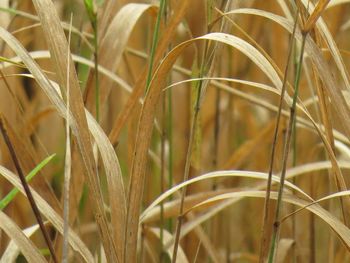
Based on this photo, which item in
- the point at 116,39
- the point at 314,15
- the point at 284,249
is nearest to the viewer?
the point at 314,15

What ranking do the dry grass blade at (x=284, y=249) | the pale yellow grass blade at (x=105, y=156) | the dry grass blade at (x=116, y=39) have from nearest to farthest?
the pale yellow grass blade at (x=105, y=156)
the dry grass blade at (x=116, y=39)
the dry grass blade at (x=284, y=249)

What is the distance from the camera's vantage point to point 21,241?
0.85m

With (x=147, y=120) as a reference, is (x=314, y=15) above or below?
above

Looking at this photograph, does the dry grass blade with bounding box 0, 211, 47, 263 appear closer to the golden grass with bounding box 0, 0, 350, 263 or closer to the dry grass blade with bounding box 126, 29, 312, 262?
the golden grass with bounding box 0, 0, 350, 263

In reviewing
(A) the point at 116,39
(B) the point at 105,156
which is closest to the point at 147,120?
(B) the point at 105,156

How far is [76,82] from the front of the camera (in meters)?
0.81

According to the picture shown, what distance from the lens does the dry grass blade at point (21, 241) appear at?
0.84 m

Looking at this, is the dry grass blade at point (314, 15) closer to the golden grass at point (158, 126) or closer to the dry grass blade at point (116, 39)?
the golden grass at point (158, 126)

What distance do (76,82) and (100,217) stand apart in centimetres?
15

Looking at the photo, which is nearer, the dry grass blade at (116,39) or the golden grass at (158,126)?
the golden grass at (158,126)

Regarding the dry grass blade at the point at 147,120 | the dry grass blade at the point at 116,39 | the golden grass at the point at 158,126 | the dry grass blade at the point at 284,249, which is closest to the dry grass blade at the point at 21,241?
the golden grass at the point at 158,126

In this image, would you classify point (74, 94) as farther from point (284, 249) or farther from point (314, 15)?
point (284, 249)

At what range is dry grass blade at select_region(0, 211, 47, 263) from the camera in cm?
84

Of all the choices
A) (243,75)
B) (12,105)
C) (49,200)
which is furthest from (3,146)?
(243,75)
